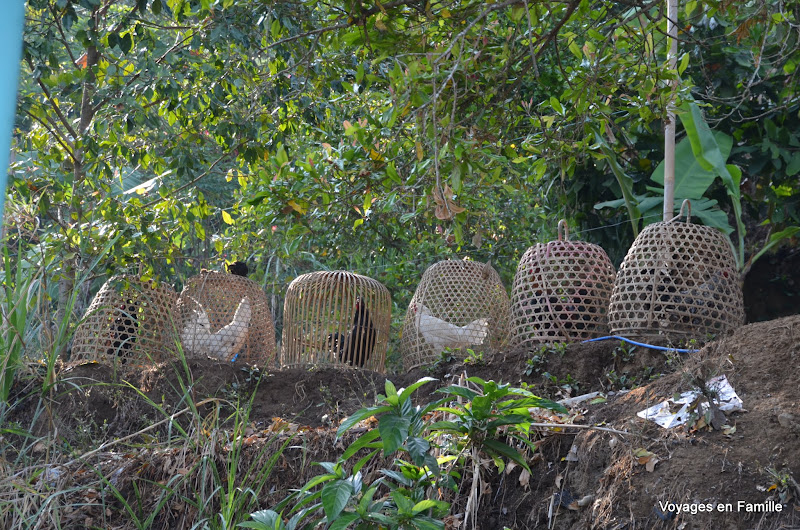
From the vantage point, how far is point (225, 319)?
5117mm

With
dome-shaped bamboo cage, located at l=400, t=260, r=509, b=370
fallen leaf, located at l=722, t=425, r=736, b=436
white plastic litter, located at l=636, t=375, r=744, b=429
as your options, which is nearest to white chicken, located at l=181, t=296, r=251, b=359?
dome-shaped bamboo cage, located at l=400, t=260, r=509, b=370

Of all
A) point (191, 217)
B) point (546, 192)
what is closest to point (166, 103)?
point (191, 217)

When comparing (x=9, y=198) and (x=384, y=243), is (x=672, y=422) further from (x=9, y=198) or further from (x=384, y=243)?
(x=384, y=243)

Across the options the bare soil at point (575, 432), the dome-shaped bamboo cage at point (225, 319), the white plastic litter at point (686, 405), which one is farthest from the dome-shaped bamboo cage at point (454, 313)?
the white plastic litter at point (686, 405)

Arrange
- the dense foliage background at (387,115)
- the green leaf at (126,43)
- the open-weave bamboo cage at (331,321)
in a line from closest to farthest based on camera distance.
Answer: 1. the dense foliage background at (387,115)
2. the green leaf at (126,43)
3. the open-weave bamboo cage at (331,321)

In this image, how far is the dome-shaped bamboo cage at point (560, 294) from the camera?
Answer: 13.2 feet

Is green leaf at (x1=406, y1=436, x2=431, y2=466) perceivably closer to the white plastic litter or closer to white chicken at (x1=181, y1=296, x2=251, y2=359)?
the white plastic litter

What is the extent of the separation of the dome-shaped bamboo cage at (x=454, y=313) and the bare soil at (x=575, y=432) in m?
0.45

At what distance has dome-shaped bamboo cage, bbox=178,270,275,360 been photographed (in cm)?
480

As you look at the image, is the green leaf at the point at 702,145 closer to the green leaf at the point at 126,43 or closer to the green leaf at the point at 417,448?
the green leaf at the point at 417,448

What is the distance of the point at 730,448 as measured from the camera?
2336 millimetres

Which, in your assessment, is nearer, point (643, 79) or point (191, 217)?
point (643, 79)

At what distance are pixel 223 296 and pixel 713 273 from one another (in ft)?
10.4

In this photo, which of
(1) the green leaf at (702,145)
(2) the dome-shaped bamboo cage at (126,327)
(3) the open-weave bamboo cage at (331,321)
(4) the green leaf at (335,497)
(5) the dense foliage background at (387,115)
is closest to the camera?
(4) the green leaf at (335,497)
